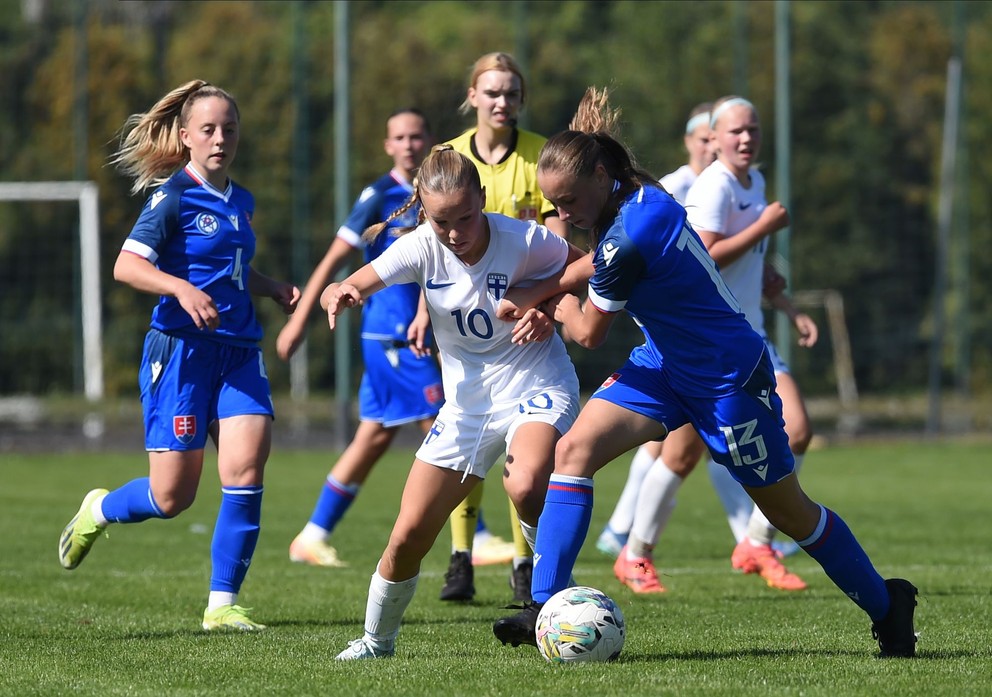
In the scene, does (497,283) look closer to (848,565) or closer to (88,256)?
(848,565)

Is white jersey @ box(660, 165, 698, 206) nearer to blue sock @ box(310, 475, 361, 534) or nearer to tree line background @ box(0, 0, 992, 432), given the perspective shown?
blue sock @ box(310, 475, 361, 534)

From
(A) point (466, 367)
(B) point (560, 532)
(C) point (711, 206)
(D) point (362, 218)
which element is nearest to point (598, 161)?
(A) point (466, 367)

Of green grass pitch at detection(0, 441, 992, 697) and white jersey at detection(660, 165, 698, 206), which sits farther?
white jersey at detection(660, 165, 698, 206)

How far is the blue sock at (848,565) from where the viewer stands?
4.83 meters

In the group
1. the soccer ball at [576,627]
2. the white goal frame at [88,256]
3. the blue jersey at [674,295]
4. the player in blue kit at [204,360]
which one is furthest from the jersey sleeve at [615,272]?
the white goal frame at [88,256]

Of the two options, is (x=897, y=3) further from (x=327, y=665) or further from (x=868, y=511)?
(x=327, y=665)

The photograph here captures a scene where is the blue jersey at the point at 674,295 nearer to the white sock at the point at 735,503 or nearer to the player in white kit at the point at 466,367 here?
the player in white kit at the point at 466,367

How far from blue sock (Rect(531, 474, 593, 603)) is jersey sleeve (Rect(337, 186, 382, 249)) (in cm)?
321

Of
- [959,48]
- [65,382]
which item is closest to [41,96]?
[65,382]

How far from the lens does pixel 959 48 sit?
1947cm

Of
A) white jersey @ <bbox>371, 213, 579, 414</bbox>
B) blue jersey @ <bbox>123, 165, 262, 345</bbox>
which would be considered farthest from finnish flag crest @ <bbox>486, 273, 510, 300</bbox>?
blue jersey @ <bbox>123, 165, 262, 345</bbox>

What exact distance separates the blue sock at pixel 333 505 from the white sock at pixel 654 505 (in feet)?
6.07

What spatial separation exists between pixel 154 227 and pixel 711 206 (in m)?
2.61

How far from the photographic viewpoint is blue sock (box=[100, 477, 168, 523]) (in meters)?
5.88
